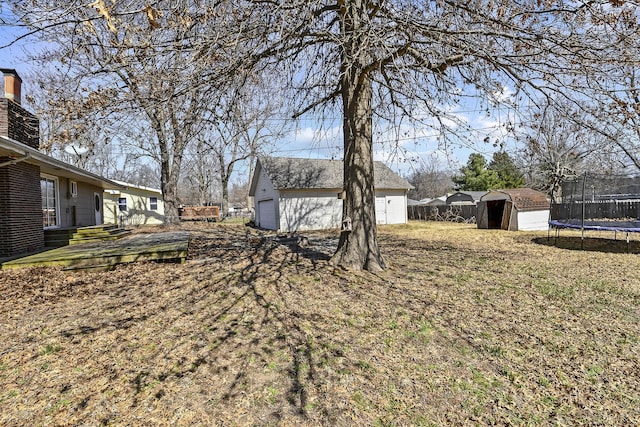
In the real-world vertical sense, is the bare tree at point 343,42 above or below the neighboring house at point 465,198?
above

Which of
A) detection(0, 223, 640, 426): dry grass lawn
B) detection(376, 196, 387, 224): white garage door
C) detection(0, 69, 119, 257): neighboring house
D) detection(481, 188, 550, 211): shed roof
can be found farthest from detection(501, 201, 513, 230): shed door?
detection(0, 69, 119, 257): neighboring house

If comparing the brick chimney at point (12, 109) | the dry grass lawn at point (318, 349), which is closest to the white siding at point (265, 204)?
the brick chimney at point (12, 109)

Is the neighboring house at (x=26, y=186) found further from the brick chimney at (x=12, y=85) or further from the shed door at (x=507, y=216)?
the shed door at (x=507, y=216)

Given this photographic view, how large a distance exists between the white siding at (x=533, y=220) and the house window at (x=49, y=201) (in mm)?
20282

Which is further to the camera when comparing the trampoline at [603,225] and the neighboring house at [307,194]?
the neighboring house at [307,194]

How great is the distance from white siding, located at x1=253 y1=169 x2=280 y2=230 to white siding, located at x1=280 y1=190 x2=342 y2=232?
0.62 meters

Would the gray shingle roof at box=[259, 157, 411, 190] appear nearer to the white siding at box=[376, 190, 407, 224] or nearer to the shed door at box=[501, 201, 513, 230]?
the white siding at box=[376, 190, 407, 224]

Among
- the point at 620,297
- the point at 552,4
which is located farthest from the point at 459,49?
the point at 620,297

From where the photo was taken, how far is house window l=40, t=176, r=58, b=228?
10.4 m

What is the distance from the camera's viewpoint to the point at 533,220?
17.8 meters

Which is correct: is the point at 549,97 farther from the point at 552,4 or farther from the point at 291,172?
the point at 291,172

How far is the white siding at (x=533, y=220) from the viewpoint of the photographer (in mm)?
17453

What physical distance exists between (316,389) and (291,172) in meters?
17.5

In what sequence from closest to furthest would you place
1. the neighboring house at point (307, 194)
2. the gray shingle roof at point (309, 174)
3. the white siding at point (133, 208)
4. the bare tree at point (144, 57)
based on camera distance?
1. the bare tree at point (144, 57)
2. the neighboring house at point (307, 194)
3. the gray shingle roof at point (309, 174)
4. the white siding at point (133, 208)
